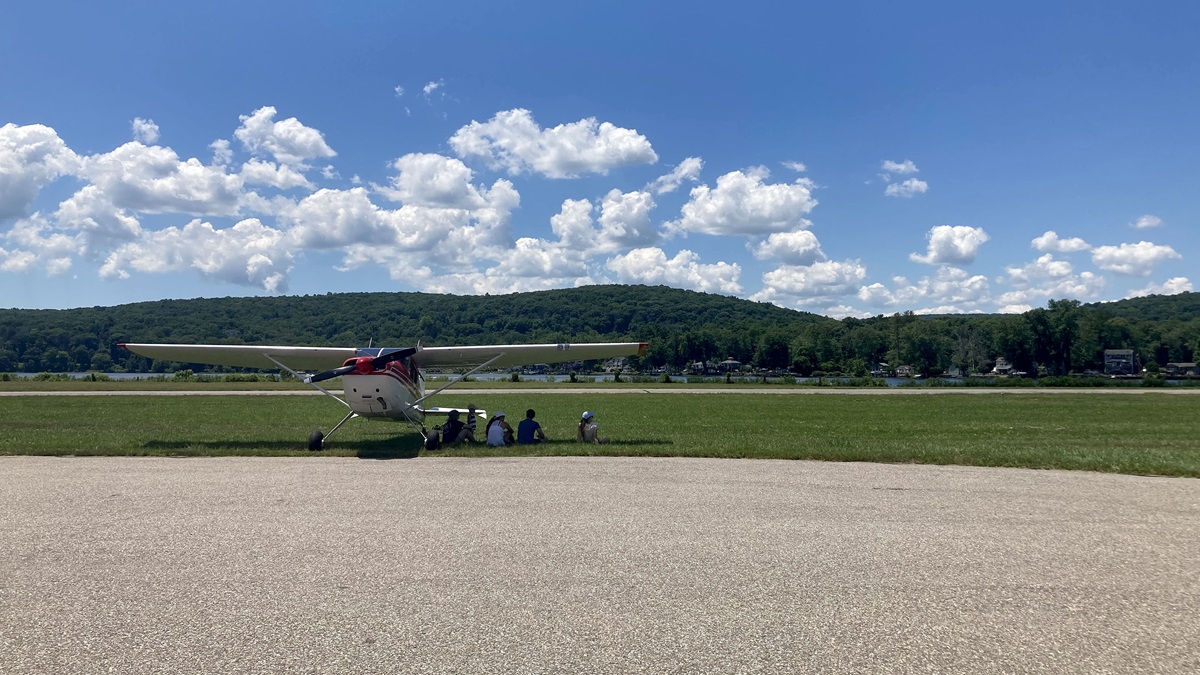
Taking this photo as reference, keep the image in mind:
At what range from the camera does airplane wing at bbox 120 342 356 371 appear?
17.4 metres

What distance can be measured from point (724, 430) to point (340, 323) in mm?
81172

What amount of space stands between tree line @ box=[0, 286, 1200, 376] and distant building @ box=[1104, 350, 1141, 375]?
2052 millimetres

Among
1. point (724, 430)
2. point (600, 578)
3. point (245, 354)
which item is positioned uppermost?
point (245, 354)

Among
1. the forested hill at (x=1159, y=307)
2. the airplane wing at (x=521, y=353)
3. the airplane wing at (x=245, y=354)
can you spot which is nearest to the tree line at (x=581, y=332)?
the forested hill at (x=1159, y=307)

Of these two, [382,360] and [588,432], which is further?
[588,432]

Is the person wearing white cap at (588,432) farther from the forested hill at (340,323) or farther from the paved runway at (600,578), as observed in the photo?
the forested hill at (340,323)

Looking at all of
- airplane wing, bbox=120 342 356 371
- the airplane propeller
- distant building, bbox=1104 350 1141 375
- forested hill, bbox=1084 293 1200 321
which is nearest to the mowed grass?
the airplane propeller

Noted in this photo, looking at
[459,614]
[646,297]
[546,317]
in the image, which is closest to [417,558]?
[459,614]

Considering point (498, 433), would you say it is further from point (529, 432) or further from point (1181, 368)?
point (1181, 368)

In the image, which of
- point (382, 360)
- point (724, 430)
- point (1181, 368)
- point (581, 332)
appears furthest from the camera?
point (581, 332)

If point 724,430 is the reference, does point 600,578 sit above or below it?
above

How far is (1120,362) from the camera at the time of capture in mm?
98125

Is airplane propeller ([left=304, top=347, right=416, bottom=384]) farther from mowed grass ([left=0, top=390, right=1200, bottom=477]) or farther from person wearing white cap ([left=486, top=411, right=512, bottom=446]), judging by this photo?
person wearing white cap ([left=486, top=411, right=512, bottom=446])

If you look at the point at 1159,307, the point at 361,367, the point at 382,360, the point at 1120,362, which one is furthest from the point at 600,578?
the point at 1159,307
